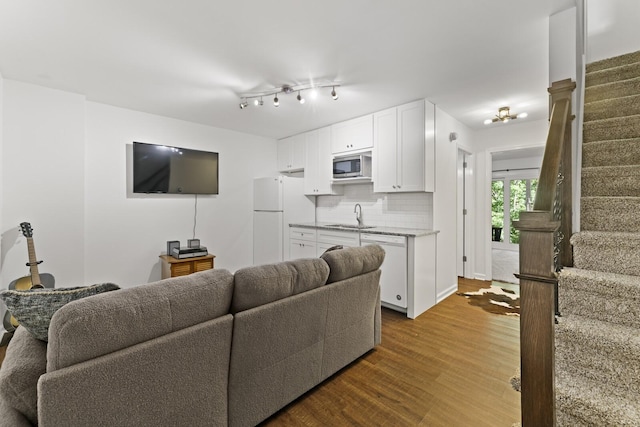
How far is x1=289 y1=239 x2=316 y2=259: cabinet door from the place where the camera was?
4383mm

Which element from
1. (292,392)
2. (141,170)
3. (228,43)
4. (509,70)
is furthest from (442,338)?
(141,170)

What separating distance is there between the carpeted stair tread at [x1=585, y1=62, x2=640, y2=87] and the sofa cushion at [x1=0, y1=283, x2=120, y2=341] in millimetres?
4345

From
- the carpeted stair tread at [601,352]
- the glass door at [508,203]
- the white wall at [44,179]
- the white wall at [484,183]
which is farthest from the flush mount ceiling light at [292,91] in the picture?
the glass door at [508,203]

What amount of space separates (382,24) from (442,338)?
108 inches

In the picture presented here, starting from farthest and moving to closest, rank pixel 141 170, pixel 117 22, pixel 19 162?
pixel 141 170
pixel 19 162
pixel 117 22

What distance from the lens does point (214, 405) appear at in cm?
136

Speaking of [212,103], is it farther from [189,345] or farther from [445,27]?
[189,345]

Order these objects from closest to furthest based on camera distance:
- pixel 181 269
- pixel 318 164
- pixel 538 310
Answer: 1. pixel 538 310
2. pixel 181 269
3. pixel 318 164

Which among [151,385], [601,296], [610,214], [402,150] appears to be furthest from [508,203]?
[151,385]

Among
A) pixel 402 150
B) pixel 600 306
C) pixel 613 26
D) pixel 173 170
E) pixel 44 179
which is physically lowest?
pixel 600 306

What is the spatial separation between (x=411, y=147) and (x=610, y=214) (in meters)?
1.99

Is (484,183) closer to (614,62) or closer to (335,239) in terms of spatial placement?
(614,62)

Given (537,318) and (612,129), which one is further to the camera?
(612,129)

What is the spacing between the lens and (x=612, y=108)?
7.91 feet
